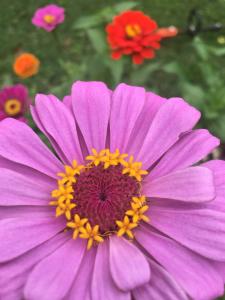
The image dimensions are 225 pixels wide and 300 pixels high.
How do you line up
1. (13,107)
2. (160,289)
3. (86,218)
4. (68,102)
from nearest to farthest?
1. (160,289)
2. (86,218)
3. (68,102)
4. (13,107)

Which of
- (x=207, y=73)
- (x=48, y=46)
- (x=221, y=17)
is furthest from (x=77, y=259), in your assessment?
(x=221, y=17)

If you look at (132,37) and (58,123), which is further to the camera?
(132,37)

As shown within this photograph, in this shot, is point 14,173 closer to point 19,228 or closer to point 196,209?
point 19,228

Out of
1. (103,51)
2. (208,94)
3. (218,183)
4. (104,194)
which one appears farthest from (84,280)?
(103,51)

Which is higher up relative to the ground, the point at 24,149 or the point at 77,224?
the point at 24,149

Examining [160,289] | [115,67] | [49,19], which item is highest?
[49,19]

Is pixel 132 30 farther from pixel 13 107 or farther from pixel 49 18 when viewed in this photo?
pixel 13 107

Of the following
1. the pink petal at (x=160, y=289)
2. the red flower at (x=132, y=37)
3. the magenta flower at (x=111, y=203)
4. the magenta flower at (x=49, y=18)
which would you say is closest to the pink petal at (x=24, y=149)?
the magenta flower at (x=111, y=203)

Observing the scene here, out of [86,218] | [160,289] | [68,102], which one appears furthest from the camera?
[68,102]
